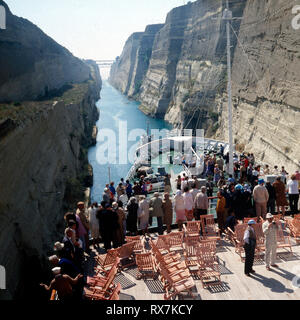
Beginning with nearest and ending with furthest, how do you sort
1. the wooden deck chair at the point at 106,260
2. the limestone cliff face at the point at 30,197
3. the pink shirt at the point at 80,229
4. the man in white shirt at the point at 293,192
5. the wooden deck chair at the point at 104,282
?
the wooden deck chair at the point at 104,282 < the wooden deck chair at the point at 106,260 < the pink shirt at the point at 80,229 < the man in white shirt at the point at 293,192 < the limestone cliff face at the point at 30,197

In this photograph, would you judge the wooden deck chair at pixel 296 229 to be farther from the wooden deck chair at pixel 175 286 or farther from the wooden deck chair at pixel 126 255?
the wooden deck chair at pixel 126 255

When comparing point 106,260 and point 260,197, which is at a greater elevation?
point 260,197

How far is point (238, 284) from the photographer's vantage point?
7633mm

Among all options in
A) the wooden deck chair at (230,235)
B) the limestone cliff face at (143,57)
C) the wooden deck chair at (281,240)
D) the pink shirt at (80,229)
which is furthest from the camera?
the limestone cliff face at (143,57)

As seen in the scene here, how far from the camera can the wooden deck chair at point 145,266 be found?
26.1 feet

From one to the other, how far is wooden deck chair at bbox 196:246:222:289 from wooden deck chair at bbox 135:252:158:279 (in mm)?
1078

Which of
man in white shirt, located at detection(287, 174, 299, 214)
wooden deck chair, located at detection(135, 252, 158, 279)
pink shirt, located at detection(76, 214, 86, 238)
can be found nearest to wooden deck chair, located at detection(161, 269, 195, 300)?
wooden deck chair, located at detection(135, 252, 158, 279)

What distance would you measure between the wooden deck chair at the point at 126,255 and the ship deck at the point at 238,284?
177mm

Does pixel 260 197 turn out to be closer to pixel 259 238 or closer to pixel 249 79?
pixel 259 238

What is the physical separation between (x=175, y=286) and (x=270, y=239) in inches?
102

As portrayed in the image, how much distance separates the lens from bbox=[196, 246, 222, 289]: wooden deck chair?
763cm

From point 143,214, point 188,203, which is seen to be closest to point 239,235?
point 188,203

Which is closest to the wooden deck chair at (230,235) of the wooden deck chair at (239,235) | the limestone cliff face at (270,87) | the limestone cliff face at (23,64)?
the wooden deck chair at (239,235)
